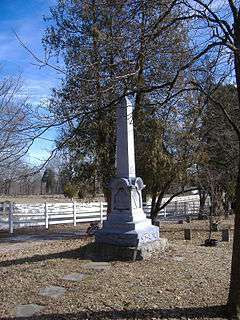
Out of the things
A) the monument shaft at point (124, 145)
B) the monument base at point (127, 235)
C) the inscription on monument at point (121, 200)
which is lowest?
the monument base at point (127, 235)

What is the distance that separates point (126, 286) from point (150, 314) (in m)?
1.55

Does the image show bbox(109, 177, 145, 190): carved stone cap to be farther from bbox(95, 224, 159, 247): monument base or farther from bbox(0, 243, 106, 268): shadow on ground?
bbox(0, 243, 106, 268): shadow on ground

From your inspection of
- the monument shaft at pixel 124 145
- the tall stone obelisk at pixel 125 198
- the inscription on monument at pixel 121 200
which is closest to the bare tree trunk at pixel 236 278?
the tall stone obelisk at pixel 125 198

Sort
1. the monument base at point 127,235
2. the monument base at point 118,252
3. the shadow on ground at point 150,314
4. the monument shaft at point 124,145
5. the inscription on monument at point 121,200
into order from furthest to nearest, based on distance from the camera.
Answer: the monument shaft at point 124,145 < the inscription on monument at point 121,200 < the monument base at point 127,235 < the monument base at point 118,252 < the shadow on ground at point 150,314

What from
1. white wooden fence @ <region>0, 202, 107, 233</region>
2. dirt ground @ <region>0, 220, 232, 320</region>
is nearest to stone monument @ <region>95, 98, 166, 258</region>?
dirt ground @ <region>0, 220, 232, 320</region>

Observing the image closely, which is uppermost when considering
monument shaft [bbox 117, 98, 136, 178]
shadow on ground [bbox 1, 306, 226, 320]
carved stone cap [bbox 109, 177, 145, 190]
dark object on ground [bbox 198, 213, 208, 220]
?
monument shaft [bbox 117, 98, 136, 178]

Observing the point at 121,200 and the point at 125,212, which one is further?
the point at 121,200

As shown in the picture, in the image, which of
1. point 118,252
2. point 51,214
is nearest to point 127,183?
point 118,252

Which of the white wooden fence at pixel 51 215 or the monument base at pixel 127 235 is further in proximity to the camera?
the white wooden fence at pixel 51 215

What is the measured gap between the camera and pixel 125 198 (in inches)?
477

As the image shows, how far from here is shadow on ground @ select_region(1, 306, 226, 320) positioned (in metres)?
6.50

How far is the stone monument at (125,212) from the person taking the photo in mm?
11188

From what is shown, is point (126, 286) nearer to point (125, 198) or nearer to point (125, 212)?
point (125, 212)

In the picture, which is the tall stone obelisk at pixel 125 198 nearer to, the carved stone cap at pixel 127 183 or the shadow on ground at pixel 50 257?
the carved stone cap at pixel 127 183
